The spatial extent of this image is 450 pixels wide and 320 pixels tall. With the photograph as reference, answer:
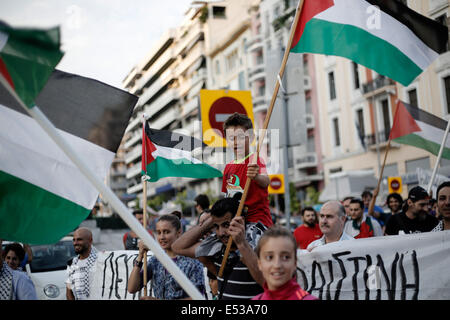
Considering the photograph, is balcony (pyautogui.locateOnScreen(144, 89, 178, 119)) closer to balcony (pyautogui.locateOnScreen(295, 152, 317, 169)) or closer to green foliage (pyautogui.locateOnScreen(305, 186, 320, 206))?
balcony (pyautogui.locateOnScreen(295, 152, 317, 169))

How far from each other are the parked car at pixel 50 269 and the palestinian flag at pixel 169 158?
143 inches

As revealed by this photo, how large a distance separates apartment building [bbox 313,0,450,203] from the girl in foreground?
78.4 feet

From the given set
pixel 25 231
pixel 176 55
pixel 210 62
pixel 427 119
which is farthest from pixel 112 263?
pixel 176 55

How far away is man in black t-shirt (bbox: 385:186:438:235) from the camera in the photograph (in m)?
6.55

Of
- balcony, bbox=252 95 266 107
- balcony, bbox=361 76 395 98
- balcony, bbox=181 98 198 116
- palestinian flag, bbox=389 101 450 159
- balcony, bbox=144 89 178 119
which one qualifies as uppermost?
balcony, bbox=144 89 178 119

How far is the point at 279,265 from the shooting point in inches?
122

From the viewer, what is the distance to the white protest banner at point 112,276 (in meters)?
6.70

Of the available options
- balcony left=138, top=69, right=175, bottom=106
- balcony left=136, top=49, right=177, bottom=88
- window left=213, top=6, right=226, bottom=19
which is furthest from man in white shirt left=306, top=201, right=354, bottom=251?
balcony left=138, top=69, right=175, bottom=106

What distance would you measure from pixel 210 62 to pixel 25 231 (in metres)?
56.9

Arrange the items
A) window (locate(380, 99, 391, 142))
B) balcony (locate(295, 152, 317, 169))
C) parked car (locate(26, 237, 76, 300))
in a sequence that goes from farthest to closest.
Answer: balcony (locate(295, 152, 317, 169)), window (locate(380, 99, 391, 142)), parked car (locate(26, 237, 76, 300))

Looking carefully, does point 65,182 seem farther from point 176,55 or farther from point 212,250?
point 176,55

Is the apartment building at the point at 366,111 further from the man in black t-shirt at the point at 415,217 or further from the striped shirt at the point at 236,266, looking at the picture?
the striped shirt at the point at 236,266

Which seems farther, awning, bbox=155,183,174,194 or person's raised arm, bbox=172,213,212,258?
awning, bbox=155,183,174,194
